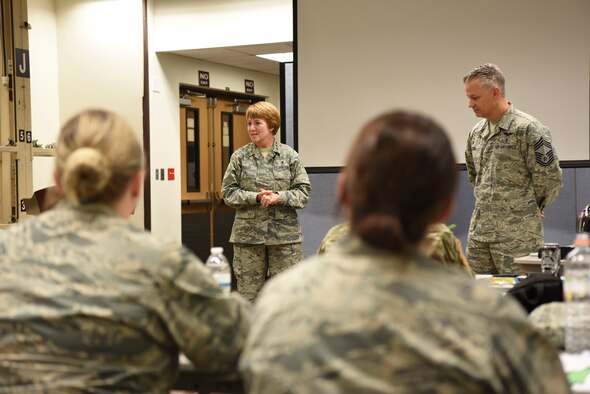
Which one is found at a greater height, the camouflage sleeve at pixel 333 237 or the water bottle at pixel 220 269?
the camouflage sleeve at pixel 333 237

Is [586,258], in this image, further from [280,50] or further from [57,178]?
[280,50]

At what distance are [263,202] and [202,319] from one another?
2962 millimetres

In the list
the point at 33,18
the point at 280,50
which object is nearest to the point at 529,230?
the point at 280,50

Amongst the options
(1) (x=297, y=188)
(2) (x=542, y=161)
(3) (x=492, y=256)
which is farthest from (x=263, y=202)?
(2) (x=542, y=161)

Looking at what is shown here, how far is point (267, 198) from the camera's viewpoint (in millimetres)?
4480

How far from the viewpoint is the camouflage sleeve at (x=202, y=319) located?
1497 millimetres

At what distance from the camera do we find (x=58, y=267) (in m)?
1.51

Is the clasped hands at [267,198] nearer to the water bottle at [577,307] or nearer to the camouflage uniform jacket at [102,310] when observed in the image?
the water bottle at [577,307]

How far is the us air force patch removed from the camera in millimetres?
3863

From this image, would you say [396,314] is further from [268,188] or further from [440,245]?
[268,188]

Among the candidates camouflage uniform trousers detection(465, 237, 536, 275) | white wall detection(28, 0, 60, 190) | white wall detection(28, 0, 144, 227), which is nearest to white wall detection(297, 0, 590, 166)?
camouflage uniform trousers detection(465, 237, 536, 275)

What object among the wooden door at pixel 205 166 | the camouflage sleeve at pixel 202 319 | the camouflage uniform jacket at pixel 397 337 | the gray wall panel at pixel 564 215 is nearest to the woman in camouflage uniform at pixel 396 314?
the camouflage uniform jacket at pixel 397 337

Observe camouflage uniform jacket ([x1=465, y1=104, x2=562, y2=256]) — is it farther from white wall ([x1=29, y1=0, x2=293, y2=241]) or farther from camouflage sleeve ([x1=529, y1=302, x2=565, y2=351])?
white wall ([x1=29, y1=0, x2=293, y2=241])

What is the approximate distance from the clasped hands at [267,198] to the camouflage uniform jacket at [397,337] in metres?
3.26
